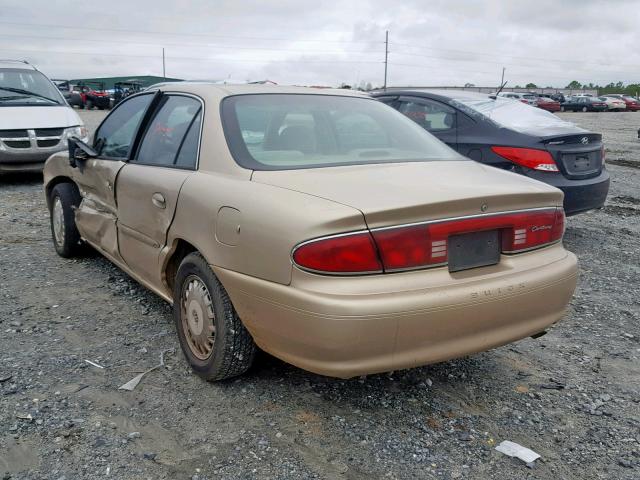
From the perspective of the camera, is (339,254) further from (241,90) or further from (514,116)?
(514,116)

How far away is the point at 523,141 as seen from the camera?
564 cm

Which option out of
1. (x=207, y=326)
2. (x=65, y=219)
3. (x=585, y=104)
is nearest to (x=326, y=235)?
(x=207, y=326)

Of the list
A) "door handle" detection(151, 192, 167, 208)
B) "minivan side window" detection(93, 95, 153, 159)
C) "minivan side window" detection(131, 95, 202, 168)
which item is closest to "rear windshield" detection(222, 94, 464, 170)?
"minivan side window" detection(131, 95, 202, 168)

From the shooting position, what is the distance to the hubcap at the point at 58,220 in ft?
17.0

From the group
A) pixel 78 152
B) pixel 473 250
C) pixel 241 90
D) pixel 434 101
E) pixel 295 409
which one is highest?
pixel 241 90

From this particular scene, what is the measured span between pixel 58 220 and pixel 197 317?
9.19 feet

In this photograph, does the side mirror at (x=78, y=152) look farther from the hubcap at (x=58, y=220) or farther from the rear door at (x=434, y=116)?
the rear door at (x=434, y=116)

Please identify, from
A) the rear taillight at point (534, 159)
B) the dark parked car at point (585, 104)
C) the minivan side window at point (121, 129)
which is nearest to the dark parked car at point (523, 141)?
the rear taillight at point (534, 159)

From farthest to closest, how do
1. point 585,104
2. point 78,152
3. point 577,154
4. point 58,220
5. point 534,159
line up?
point 585,104, point 577,154, point 534,159, point 58,220, point 78,152

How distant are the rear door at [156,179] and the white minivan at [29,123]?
5474 millimetres

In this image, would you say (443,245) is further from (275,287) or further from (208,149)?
(208,149)

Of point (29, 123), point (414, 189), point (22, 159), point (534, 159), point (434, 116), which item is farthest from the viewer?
point (29, 123)

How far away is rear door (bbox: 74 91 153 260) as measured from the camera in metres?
4.07

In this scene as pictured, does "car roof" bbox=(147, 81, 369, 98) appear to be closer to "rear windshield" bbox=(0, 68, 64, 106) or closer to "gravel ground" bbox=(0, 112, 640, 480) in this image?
"gravel ground" bbox=(0, 112, 640, 480)
